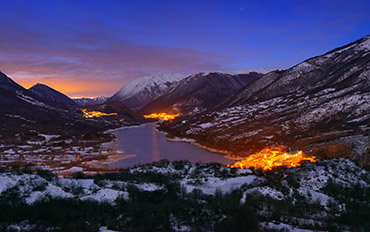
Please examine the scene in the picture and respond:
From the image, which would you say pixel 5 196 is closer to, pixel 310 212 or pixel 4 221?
pixel 4 221

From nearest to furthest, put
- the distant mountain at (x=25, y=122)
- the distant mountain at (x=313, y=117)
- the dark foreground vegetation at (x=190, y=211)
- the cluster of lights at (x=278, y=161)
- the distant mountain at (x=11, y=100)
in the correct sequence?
the dark foreground vegetation at (x=190, y=211) < the cluster of lights at (x=278, y=161) < the distant mountain at (x=313, y=117) < the distant mountain at (x=25, y=122) < the distant mountain at (x=11, y=100)

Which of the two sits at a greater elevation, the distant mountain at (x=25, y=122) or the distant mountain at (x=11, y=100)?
the distant mountain at (x=11, y=100)

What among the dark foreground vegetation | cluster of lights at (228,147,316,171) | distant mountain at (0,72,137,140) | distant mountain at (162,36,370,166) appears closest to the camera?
the dark foreground vegetation

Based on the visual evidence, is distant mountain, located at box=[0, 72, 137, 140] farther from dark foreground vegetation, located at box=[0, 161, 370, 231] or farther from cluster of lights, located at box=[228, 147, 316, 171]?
dark foreground vegetation, located at box=[0, 161, 370, 231]

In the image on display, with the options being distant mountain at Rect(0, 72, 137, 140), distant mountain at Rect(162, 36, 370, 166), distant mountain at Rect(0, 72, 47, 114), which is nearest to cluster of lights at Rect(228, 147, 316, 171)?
distant mountain at Rect(162, 36, 370, 166)

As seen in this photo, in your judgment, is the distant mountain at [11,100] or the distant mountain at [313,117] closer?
the distant mountain at [313,117]

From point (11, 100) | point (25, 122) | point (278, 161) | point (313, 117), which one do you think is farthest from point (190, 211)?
point (11, 100)

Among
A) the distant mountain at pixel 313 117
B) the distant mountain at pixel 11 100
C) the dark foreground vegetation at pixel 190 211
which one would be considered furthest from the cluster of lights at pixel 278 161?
the distant mountain at pixel 11 100

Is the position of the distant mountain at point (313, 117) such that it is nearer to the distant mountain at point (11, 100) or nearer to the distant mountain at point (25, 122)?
the distant mountain at point (25, 122)

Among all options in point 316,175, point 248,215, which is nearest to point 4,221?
point 248,215
